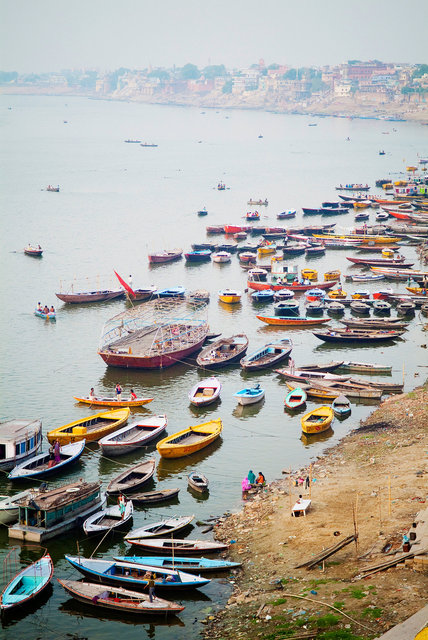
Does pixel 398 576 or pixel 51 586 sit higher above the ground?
pixel 398 576

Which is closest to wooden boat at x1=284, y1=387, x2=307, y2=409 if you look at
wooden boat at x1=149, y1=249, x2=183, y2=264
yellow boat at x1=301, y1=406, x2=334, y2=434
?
yellow boat at x1=301, y1=406, x2=334, y2=434

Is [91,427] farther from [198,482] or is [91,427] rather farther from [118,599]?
[118,599]

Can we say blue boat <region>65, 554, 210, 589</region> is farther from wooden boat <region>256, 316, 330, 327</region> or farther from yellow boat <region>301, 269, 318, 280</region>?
yellow boat <region>301, 269, 318, 280</region>

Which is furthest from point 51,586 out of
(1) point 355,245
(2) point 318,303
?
Result: (1) point 355,245

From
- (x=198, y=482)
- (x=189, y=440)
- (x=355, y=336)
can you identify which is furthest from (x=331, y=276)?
(x=198, y=482)

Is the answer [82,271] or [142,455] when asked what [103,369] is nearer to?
[142,455]

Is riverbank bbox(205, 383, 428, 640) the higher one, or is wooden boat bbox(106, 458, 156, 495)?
riverbank bbox(205, 383, 428, 640)
